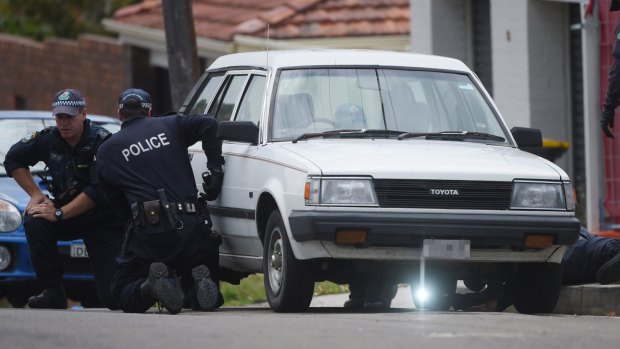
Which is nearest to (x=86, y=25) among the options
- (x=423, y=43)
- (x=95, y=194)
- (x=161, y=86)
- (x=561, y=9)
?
(x=161, y=86)

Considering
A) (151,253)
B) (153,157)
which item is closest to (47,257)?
(151,253)

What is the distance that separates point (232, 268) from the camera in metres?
11.4

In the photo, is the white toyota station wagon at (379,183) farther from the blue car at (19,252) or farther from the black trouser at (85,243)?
the blue car at (19,252)

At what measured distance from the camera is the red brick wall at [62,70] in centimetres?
2923

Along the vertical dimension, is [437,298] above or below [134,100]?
below

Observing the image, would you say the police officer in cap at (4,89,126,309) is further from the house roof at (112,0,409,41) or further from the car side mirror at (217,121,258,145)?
the house roof at (112,0,409,41)

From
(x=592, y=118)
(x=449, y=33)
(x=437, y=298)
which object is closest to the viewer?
(x=437, y=298)

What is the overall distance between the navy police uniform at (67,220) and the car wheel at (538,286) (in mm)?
2779

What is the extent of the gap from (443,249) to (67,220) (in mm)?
2953

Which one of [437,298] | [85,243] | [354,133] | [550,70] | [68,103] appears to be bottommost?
[437,298]

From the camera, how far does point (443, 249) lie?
9.74 m

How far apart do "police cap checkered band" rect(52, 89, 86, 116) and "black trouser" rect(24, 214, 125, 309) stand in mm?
714

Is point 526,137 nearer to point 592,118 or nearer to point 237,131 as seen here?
point 237,131

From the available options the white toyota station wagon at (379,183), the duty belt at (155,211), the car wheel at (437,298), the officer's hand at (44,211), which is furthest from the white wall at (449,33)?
the duty belt at (155,211)
